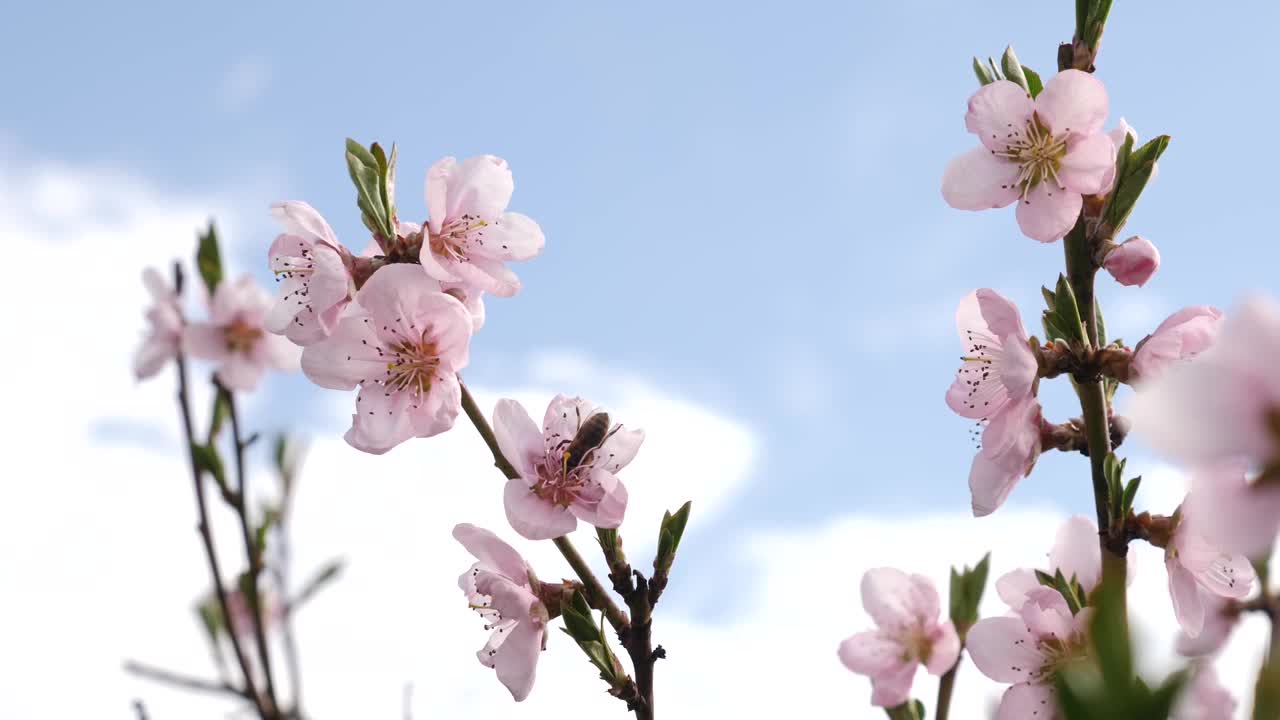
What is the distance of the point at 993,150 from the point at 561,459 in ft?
Answer: 3.15

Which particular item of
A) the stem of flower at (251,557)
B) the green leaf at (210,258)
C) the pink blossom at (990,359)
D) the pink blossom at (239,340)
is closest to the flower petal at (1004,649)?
the pink blossom at (990,359)

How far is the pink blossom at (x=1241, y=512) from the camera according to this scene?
2.51 ft

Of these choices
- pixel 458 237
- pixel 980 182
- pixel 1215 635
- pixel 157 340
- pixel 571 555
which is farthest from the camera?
pixel 157 340

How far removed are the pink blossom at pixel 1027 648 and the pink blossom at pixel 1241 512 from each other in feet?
2.88

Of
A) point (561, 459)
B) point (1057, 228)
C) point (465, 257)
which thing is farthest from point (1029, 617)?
point (465, 257)

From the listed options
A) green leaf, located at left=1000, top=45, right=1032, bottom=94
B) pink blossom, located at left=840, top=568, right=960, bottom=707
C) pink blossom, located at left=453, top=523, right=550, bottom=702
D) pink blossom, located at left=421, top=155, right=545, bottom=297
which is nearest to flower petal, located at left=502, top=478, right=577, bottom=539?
pink blossom, located at left=453, top=523, right=550, bottom=702

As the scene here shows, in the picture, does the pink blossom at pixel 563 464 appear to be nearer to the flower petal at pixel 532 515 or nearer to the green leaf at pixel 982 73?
the flower petal at pixel 532 515

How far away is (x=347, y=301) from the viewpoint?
170 cm

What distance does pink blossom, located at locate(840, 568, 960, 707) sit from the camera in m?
1.76

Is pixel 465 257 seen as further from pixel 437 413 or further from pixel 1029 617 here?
pixel 1029 617

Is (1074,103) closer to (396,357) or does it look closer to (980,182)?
(980,182)

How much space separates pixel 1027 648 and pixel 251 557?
1683 mm

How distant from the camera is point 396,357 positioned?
174cm

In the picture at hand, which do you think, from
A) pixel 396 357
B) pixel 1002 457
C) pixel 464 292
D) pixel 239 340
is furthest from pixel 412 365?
pixel 239 340
